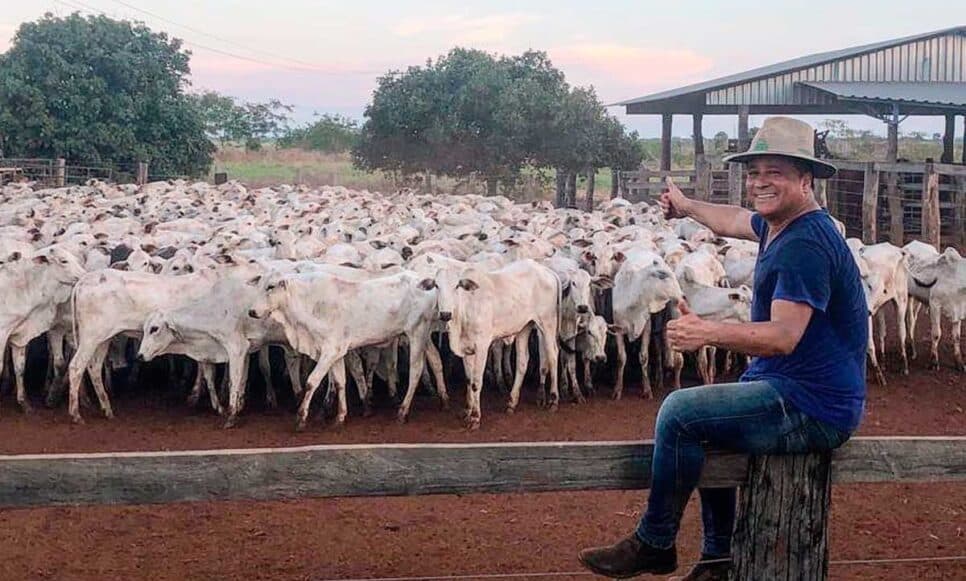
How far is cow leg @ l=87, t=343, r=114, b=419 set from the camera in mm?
11383

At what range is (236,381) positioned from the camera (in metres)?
11.2

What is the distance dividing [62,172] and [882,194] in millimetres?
22559

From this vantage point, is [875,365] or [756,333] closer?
[756,333]

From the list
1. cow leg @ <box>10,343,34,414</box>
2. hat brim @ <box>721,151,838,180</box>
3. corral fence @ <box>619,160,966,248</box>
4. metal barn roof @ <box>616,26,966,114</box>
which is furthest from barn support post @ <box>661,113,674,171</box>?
hat brim @ <box>721,151,838,180</box>

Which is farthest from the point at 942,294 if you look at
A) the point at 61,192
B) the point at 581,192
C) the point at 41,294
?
the point at 581,192

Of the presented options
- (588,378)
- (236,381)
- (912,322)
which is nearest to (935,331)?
(912,322)

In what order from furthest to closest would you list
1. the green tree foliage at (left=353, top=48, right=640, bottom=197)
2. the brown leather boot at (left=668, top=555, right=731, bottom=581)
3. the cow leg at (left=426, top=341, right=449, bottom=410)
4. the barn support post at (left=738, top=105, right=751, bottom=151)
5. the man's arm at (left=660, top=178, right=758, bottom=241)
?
the green tree foliage at (left=353, top=48, right=640, bottom=197)
the barn support post at (left=738, top=105, right=751, bottom=151)
the cow leg at (left=426, top=341, right=449, bottom=410)
the man's arm at (left=660, top=178, right=758, bottom=241)
the brown leather boot at (left=668, top=555, right=731, bottom=581)

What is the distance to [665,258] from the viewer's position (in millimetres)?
14086

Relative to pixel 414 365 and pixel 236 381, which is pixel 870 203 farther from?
pixel 236 381

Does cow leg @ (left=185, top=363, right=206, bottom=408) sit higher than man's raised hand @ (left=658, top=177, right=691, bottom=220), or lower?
lower

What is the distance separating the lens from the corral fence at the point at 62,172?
32031 mm

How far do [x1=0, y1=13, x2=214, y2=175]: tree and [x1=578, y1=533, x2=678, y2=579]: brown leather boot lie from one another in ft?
115

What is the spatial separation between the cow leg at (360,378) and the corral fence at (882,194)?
39.9 ft

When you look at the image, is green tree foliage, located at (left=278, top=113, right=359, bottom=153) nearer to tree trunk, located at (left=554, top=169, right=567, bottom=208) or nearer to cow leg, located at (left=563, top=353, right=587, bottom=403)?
tree trunk, located at (left=554, top=169, right=567, bottom=208)
